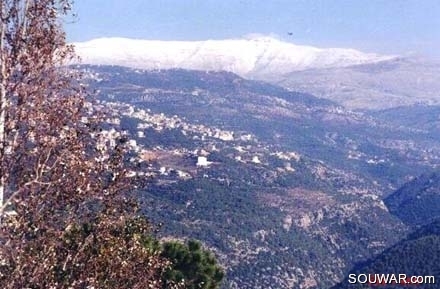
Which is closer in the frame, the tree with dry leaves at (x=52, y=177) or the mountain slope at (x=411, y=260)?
the tree with dry leaves at (x=52, y=177)

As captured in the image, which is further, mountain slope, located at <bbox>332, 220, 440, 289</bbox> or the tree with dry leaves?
mountain slope, located at <bbox>332, 220, 440, 289</bbox>

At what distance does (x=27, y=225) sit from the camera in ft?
38.1

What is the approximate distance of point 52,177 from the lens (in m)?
11.8

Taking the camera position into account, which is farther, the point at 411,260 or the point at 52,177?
the point at 411,260

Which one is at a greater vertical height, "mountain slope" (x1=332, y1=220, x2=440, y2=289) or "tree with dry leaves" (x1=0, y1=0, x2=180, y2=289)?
"tree with dry leaves" (x1=0, y1=0, x2=180, y2=289)

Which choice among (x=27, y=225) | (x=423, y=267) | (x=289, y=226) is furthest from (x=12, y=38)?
(x=289, y=226)

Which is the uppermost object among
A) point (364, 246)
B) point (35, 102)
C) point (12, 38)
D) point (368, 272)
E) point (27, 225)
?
point (12, 38)

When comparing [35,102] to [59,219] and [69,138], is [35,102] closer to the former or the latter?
[69,138]

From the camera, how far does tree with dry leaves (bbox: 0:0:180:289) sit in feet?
37.6

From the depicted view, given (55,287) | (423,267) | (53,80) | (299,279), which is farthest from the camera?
(299,279)

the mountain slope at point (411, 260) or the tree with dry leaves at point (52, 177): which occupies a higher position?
the tree with dry leaves at point (52, 177)

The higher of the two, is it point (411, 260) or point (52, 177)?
point (52, 177)

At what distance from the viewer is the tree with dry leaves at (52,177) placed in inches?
452

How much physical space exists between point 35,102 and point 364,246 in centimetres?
17994
